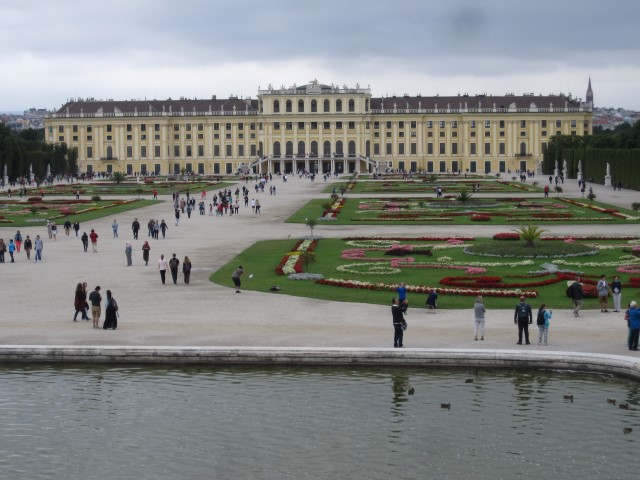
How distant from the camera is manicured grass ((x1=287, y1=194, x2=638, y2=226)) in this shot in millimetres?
48750

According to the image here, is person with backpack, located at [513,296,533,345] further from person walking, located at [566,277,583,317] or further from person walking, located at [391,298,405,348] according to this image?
person walking, located at [566,277,583,317]

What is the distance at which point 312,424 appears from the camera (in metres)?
15.1

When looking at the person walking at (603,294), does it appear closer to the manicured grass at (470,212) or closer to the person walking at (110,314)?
the person walking at (110,314)

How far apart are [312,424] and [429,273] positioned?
1474 centimetres

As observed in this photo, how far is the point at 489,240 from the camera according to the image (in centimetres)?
3881

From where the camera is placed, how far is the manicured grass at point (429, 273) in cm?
2494

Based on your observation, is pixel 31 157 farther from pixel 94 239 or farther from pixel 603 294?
pixel 603 294

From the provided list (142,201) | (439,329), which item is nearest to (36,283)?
(439,329)

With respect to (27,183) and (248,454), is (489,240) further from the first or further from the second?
(27,183)

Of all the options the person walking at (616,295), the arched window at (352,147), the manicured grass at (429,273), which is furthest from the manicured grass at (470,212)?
the arched window at (352,147)

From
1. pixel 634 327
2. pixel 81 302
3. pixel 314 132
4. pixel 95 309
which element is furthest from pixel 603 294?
pixel 314 132

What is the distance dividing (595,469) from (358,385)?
4.82 metres

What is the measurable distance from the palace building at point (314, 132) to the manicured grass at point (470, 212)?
7099cm

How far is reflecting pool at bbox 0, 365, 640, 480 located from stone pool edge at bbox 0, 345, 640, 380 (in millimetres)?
226
